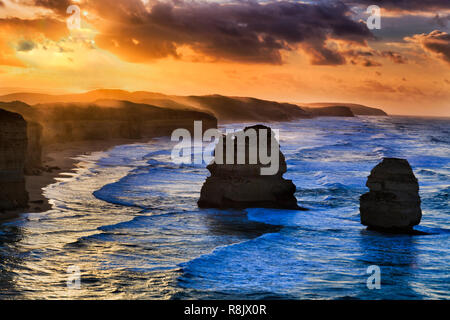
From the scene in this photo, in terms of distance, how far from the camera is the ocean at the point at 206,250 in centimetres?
1428

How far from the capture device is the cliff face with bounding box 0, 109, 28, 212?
2377 cm

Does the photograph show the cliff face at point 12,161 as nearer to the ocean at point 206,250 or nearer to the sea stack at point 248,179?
the ocean at point 206,250

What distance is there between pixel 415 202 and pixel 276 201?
6.90 meters

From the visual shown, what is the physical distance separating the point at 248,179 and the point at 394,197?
7157mm

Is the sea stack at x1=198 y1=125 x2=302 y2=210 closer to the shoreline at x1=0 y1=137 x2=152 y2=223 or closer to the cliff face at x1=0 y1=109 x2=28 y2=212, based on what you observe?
the shoreline at x1=0 y1=137 x2=152 y2=223

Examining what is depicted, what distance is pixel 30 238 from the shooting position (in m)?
19.0

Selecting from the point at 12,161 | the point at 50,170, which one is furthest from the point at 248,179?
the point at 50,170

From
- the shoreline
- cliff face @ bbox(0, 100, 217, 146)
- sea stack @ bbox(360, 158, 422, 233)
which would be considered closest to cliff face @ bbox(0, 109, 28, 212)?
the shoreline

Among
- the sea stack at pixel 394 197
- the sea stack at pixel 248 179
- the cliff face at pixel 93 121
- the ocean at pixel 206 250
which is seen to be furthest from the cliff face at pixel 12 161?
the sea stack at pixel 394 197

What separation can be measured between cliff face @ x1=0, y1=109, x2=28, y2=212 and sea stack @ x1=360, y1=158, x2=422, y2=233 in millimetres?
14762

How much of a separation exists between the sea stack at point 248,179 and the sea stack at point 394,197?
204 inches

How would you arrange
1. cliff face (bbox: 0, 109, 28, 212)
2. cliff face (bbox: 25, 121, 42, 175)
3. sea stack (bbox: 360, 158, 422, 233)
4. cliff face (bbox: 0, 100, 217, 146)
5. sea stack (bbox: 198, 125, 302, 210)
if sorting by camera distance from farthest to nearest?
cliff face (bbox: 0, 100, 217, 146) < cliff face (bbox: 25, 121, 42, 175) < sea stack (bbox: 198, 125, 302, 210) < cliff face (bbox: 0, 109, 28, 212) < sea stack (bbox: 360, 158, 422, 233)
